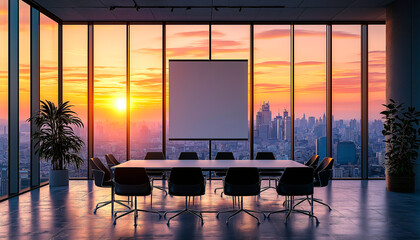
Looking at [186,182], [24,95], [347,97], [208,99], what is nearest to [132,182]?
[186,182]

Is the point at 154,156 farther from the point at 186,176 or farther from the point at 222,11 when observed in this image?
the point at 222,11

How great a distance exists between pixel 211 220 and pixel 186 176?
719 millimetres

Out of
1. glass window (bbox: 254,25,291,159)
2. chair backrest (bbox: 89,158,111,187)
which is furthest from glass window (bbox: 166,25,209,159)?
chair backrest (bbox: 89,158,111,187)

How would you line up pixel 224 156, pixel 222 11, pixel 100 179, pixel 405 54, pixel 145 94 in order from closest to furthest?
pixel 100 179 → pixel 224 156 → pixel 405 54 → pixel 222 11 → pixel 145 94

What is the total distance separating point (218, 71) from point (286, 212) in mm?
4181

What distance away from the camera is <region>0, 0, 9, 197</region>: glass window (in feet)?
22.2

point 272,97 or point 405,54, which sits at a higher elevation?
point 405,54

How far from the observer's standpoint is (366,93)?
30.5 feet

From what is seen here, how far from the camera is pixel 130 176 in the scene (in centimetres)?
526

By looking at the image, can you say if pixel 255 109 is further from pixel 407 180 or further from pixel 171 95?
pixel 407 180

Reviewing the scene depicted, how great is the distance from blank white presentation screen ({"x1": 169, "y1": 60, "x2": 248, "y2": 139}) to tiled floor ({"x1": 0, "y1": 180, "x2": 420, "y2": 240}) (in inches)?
84.7

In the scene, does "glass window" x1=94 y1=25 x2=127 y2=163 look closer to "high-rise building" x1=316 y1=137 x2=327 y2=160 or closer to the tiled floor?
the tiled floor

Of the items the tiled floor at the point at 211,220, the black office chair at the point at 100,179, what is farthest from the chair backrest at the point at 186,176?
the black office chair at the point at 100,179

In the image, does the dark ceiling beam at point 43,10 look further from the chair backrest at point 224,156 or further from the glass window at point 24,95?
the chair backrest at point 224,156
